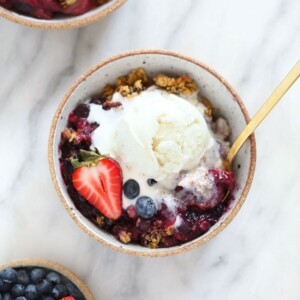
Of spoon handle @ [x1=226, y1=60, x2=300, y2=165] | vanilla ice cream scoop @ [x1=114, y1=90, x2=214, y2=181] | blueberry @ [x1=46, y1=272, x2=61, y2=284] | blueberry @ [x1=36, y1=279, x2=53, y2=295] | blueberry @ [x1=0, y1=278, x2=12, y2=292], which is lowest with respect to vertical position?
blueberry @ [x1=0, y1=278, x2=12, y2=292]

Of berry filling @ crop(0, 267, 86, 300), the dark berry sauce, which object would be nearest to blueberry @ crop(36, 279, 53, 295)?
berry filling @ crop(0, 267, 86, 300)

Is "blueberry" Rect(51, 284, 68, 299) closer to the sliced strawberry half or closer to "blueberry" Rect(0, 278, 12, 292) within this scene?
"blueberry" Rect(0, 278, 12, 292)

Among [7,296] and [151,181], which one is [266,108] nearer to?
[151,181]

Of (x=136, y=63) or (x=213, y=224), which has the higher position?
(x=136, y=63)

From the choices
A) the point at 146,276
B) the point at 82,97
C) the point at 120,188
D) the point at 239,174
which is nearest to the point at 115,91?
the point at 82,97

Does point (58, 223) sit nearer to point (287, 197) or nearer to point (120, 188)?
point (120, 188)

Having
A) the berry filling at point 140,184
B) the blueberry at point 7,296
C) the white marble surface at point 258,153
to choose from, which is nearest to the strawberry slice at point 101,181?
the berry filling at point 140,184
